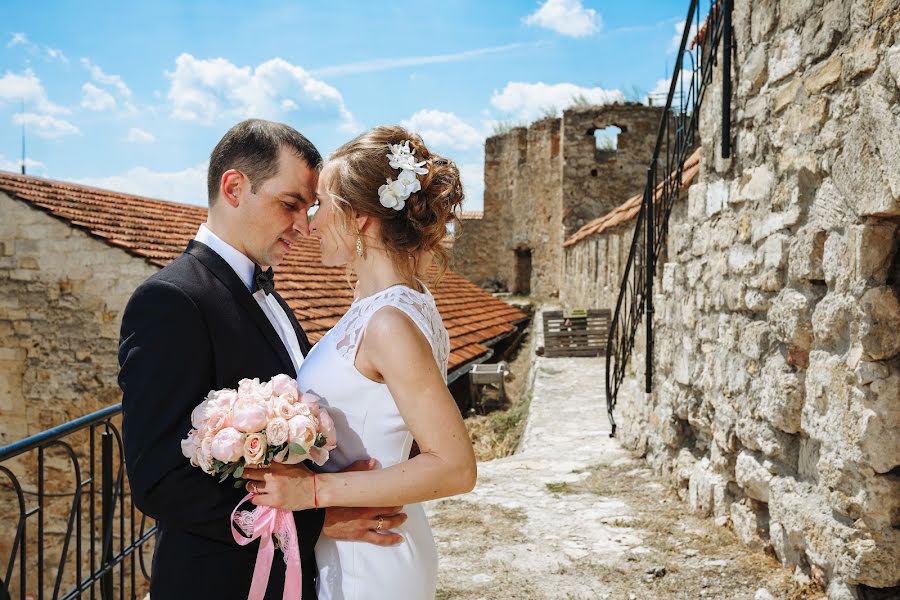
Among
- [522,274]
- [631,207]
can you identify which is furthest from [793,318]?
[522,274]

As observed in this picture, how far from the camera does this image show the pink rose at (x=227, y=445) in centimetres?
140

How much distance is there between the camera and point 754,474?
317cm

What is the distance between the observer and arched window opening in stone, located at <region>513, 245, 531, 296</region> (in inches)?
950

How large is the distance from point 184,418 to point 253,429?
0.77 ft

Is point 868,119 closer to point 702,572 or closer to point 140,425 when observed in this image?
point 702,572

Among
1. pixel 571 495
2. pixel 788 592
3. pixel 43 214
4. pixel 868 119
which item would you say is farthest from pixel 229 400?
pixel 43 214

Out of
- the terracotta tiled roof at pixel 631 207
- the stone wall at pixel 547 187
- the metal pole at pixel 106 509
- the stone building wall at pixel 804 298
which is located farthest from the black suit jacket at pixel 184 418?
the stone wall at pixel 547 187

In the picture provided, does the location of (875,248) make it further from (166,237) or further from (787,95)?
(166,237)

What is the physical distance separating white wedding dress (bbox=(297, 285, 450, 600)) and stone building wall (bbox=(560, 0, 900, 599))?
1.59 m

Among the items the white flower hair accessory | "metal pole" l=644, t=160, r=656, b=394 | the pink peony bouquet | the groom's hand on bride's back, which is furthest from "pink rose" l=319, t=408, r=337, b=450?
"metal pole" l=644, t=160, r=656, b=394

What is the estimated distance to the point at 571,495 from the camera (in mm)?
4520

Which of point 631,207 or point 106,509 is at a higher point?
point 631,207

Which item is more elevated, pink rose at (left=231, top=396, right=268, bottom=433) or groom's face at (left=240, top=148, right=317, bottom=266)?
groom's face at (left=240, top=148, right=317, bottom=266)

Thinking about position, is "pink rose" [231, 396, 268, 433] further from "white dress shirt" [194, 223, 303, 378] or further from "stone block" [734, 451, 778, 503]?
"stone block" [734, 451, 778, 503]
